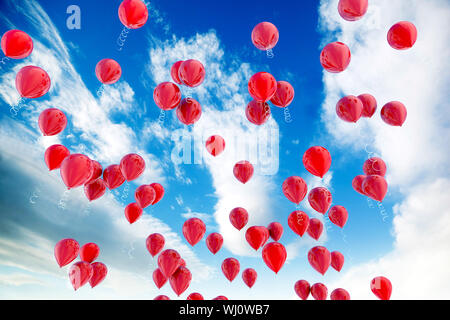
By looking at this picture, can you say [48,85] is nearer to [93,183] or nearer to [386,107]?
[93,183]

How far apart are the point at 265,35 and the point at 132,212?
221 inches

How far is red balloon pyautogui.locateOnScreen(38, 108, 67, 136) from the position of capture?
6309 millimetres

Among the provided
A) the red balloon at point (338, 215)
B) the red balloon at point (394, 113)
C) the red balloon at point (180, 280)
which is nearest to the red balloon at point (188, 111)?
the red balloon at point (180, 280)

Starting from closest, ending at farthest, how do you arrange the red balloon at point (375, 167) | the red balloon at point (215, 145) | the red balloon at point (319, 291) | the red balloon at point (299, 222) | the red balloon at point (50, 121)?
1. the red balloon at point (50, 121)
2. the red balloon at point (299, 222)
3. the red balloon at point (375, 167)
4. the red balloon at point (319, 291)
5. the red balloon at point (215, 145)

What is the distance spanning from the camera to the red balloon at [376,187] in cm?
677

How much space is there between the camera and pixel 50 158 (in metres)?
6.42

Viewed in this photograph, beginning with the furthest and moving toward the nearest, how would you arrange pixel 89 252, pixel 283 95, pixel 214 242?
1. pixel 214 242
2. pixel 89 252
3. pixel 283 95

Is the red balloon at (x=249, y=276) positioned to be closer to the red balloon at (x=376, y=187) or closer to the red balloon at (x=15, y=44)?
the red balloon at (x=376, y=187)

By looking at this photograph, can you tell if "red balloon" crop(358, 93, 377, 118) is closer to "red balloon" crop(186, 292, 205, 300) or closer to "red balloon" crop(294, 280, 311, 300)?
"red balloon" crop(294, 280, 311, 300)

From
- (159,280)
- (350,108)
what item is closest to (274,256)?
(159,280)

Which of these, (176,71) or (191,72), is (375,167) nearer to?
(191,72)

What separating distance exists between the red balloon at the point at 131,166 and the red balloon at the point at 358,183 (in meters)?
5.57

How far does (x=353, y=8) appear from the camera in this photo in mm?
6246
